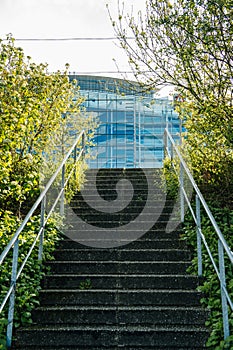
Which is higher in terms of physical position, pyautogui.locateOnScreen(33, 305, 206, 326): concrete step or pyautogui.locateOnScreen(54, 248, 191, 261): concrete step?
pyautogui.locateOnScreen(54, 248, 191, 261): concrete step

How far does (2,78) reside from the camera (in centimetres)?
608

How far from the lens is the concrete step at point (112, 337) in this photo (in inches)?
140

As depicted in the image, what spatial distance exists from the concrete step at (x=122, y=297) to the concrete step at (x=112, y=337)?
1.28 feet

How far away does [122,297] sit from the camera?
4.10m

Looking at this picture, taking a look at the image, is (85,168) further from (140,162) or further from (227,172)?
(140,162)

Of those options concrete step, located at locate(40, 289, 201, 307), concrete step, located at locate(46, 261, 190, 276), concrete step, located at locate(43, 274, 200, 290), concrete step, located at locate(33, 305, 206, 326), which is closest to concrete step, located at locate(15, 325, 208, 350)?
concrete step, located at locate(33, 305, 206, 326)

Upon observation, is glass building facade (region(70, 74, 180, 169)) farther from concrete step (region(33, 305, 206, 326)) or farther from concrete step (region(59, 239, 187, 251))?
concrete step (region(33, 305, 206, 326))

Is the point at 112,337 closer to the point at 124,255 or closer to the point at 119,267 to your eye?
the point at 119,267

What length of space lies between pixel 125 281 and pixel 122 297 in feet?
0.86

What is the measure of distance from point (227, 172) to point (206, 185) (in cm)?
41

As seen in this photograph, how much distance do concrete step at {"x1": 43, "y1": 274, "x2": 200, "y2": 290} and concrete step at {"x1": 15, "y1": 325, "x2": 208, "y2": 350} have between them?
658 millimetres

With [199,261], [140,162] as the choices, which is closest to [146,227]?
[199,261]

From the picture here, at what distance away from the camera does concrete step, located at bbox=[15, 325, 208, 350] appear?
3.56 m

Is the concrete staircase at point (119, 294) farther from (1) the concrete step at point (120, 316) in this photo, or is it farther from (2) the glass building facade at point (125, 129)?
(2) the glass building facade at point (125, 129)
